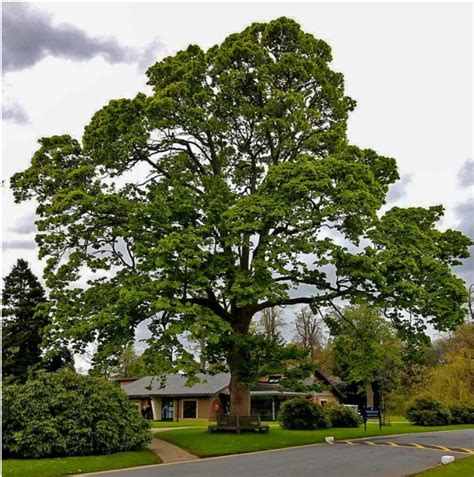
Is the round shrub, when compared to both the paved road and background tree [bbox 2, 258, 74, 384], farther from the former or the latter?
background tree [bbox 2, 258, 74, 384]

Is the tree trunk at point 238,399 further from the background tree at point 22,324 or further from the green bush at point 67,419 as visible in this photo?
the background tree at point 22,324

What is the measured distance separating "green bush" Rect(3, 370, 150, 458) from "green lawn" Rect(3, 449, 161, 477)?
0.58 m

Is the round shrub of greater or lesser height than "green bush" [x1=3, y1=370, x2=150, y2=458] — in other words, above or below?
below

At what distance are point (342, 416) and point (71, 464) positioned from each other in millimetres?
20219

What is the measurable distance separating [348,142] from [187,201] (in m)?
8.80

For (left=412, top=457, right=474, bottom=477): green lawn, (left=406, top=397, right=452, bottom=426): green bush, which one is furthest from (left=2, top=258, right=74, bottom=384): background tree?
(left=406, top=397, right=452, bottom=426): green bush

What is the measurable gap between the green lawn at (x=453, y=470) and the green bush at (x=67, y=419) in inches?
382

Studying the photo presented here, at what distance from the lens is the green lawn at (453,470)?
1324 centimetres

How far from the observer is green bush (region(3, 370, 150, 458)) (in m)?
17.0

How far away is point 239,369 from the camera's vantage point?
2266 centimetres

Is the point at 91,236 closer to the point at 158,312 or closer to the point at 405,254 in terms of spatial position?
the point at 158,312

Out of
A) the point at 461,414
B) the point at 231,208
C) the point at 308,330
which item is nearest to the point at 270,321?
the point at 308,330

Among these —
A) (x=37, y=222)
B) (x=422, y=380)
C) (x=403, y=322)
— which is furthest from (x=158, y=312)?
(x=422, y=380)

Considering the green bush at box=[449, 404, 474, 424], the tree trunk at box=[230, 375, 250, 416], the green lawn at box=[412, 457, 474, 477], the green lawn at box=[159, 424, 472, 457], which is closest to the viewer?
the green lawn at box=[412, 457, 474, 477]
